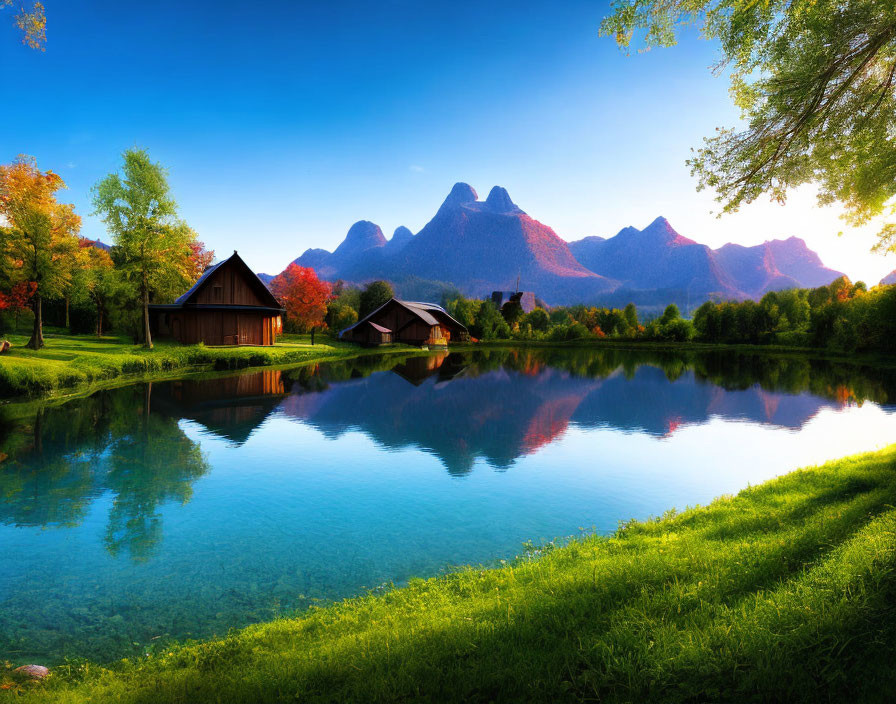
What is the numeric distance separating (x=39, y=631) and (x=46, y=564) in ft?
6.24

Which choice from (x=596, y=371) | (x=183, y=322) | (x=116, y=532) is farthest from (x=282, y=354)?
(x=116, y=532)

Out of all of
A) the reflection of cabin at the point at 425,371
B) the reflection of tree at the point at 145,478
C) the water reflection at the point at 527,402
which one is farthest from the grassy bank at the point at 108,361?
the reflection of cabin at the point at 425,371

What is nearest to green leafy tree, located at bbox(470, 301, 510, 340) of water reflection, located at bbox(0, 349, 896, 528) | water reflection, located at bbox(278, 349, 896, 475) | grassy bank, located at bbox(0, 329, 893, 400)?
grassy bank, located at bbox(0, 329, 893, 400)

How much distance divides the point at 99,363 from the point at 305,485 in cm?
1932

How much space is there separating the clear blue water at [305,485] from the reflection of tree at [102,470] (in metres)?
0.06

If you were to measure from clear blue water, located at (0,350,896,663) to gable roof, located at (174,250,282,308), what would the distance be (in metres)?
18.0

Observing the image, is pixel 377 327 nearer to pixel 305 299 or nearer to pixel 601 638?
pixel 305 299

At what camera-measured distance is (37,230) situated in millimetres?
24578

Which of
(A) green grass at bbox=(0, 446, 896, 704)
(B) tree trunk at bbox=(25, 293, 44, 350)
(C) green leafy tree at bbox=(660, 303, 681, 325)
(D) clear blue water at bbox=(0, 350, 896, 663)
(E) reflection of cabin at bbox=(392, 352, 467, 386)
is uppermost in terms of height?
(C) green leafy tree at bbox=(660, 303, 681, 325)

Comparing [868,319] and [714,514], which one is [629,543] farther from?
[868,319]

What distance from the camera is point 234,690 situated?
342 centimetres

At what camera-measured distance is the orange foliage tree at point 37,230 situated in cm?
2434

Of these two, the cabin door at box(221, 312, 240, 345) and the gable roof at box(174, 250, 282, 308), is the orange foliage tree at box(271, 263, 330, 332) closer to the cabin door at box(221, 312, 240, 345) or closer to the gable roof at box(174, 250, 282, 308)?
the gable roof at box(174, 250, 282, 308)

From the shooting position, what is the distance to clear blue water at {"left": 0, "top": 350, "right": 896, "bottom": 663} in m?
5.87
